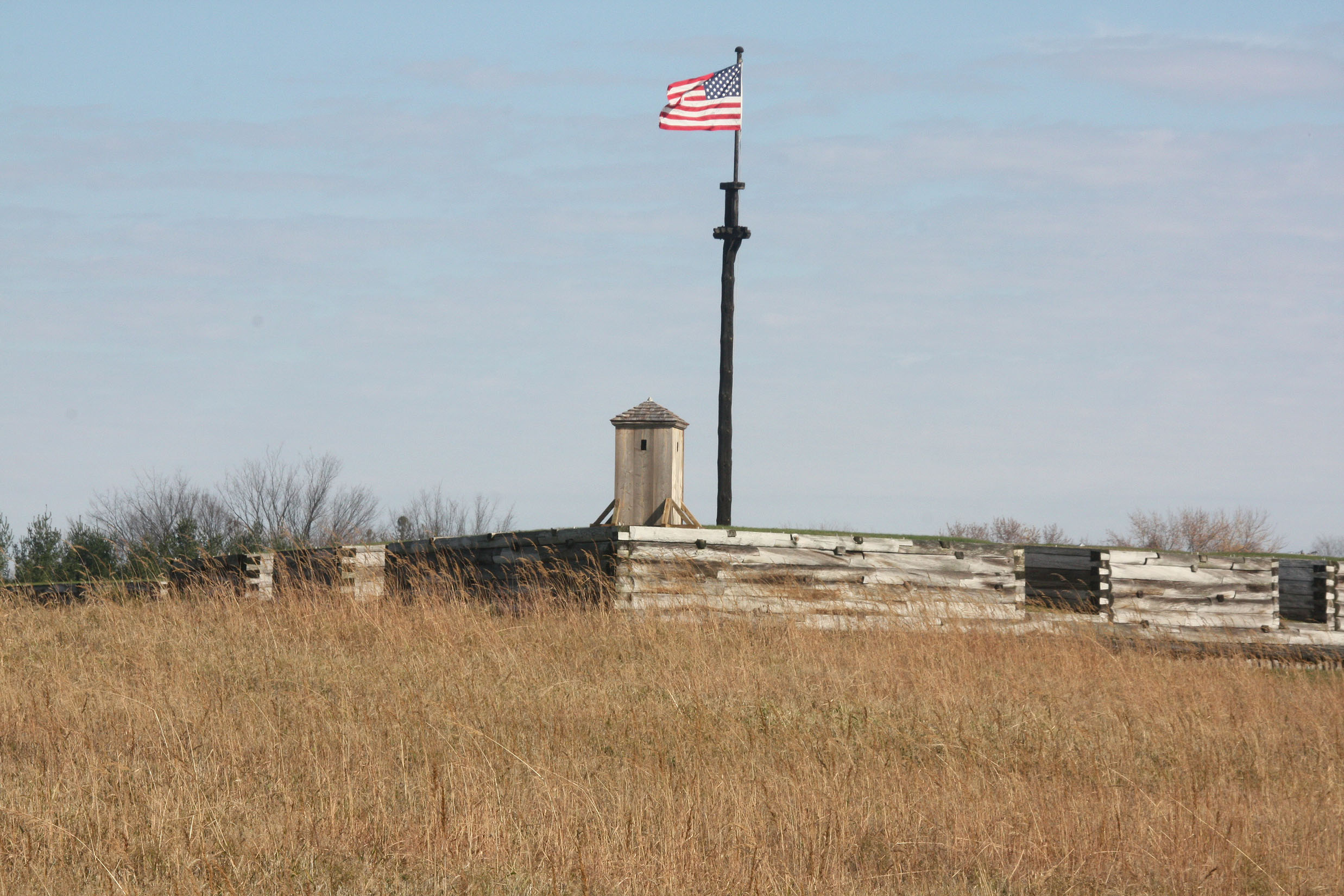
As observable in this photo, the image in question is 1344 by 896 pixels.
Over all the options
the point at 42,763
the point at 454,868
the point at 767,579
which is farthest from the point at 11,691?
the point at 767,579

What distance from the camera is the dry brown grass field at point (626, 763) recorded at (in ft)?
14.4

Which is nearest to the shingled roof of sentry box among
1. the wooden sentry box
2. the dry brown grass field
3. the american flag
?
the wooden sentry box

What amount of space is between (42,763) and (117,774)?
0.83 metres

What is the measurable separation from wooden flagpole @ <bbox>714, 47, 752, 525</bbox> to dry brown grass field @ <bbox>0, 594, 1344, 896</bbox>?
370 inches

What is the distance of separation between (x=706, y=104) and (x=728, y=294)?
3.41 m

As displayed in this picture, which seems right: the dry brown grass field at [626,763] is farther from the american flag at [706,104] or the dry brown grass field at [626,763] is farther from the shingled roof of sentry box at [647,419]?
the american flag at [706,104]

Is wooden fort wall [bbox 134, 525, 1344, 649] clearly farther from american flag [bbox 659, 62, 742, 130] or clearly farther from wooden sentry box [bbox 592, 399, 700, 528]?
american flag [bbox 659, 62, 742, 130]

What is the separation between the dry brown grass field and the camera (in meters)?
4.40

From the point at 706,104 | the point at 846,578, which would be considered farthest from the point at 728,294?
the point at 846,578

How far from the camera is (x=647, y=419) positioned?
1808 cm

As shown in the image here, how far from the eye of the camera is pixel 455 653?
28.0 feet

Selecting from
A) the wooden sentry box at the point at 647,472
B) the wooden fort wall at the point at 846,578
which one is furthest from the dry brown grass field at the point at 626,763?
the wooden sentry box at the point at 647,472

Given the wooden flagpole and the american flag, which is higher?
the american flag

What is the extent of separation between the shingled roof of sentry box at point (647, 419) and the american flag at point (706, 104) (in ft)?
16.0
